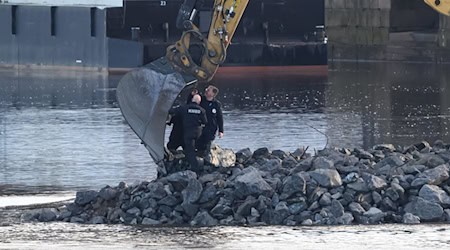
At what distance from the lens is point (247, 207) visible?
55.8 feet

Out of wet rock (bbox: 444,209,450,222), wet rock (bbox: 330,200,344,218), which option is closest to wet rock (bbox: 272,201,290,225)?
wet rock (bbox: 330,200,344,218)

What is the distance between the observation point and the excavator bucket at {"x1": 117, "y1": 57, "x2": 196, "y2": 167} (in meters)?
18.9

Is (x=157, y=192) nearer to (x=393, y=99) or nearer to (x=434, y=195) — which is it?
(x=434, y=195)

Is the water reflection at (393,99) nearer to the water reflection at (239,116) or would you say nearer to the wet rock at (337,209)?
the water reflection at (239,116)

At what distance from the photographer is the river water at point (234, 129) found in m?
15.9

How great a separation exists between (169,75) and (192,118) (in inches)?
42.8

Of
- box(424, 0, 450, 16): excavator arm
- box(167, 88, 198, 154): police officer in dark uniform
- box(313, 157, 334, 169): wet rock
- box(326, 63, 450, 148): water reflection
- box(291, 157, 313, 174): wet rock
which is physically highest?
box(424, 0, 450, 16): excavator arm

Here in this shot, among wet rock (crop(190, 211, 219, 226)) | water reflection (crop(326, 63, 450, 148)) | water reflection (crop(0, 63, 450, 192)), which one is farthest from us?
water reflection (crop(326, 63, 450, 148))

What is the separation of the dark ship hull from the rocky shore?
96.9 feet

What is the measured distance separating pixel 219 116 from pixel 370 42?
35166mm

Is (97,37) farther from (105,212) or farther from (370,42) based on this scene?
(105,212)

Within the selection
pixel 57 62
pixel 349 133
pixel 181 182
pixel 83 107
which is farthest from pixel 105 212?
pixel 57 62

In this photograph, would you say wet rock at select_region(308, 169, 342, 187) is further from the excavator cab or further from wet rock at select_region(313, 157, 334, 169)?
the excavator cab

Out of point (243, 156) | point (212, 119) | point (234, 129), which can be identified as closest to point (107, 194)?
point (212, 119)
